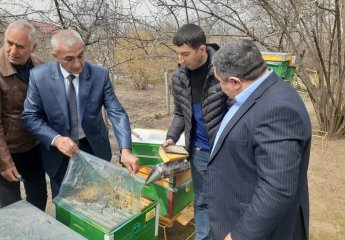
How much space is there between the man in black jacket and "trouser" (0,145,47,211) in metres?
1.07

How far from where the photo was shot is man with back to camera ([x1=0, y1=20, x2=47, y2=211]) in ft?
7.29

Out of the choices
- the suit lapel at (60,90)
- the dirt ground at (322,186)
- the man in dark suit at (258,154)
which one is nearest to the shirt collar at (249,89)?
the man in dark suit at (258,154)

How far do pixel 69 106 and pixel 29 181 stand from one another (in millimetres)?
814

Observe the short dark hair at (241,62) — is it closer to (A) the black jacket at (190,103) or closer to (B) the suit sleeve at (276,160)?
(B) the suit sleeve at (276,160)

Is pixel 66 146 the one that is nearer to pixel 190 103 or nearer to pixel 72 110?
pixel 72 110

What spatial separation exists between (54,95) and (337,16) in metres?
5.19

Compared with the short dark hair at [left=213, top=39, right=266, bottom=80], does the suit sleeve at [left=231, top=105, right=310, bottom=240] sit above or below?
below

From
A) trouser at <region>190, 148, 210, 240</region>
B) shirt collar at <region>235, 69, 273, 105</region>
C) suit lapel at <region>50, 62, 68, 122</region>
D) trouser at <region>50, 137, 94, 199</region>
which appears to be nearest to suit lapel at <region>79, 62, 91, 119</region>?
suit lapel at <region>50, 62, 68, 122</region>

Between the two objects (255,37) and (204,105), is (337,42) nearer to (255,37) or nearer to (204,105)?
(255,37)

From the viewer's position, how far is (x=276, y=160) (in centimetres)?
133

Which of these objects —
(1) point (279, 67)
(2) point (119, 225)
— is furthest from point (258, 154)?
(1) point (279, 67)

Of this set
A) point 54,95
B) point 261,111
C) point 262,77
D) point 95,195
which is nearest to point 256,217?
point 261,111

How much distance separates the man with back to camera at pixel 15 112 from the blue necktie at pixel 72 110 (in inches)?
14.4

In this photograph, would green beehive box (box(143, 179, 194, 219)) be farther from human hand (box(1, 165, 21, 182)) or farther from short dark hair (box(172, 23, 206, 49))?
short dark hair (box(172, 23, 206, 49))
